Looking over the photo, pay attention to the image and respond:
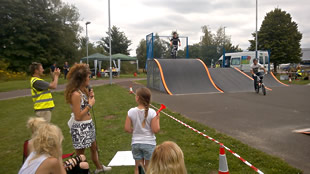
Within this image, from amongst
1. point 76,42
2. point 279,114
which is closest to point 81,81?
point 279,114

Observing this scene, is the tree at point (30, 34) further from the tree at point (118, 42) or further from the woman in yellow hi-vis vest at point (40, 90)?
the woman in yellow hi-vis vest at point (40, 90)

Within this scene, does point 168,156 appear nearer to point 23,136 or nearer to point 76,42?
point 23,136

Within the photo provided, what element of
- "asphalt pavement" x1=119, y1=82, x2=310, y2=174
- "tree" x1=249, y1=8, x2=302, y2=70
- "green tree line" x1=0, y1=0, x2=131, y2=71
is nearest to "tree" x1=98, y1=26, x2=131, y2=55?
"green tree line" x1=0, y1=0, x2=131, y2=71

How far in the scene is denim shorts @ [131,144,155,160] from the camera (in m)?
3.02

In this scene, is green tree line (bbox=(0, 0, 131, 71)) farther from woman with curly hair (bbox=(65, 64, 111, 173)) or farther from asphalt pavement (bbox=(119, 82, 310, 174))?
woman with curly hair (bbox=(65, 64, 111, 173))

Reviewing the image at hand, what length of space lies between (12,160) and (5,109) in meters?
6.72

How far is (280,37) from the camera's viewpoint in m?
34.2

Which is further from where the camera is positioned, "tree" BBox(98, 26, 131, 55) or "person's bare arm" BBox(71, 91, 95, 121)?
"tree" BBox(98, 26, 131, 55)

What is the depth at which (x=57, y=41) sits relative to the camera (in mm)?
41812

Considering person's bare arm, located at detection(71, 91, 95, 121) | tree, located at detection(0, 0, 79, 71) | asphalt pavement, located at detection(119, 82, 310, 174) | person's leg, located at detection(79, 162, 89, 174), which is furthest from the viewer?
tree, located at detection(0, 0, 79, 71)

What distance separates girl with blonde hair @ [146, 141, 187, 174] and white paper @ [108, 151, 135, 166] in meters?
2.43

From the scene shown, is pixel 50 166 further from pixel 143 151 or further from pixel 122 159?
pixel 122 159

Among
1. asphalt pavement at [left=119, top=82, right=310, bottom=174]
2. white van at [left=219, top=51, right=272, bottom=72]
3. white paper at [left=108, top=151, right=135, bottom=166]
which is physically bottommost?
white paper at [left=108, top=151, right=135, bottom=166]

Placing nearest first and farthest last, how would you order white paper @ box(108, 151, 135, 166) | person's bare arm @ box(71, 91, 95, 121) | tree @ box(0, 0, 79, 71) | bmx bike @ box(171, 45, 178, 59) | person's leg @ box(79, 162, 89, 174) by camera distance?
person's leg @ box(79, 162, 89, 174)
person's bare arm @ box(71, 91, 95, 121)
white paper @ box(108, 151, 135, 166)
bmx bike @ box(171, 45, 178, 59)
tree @ box(0, 0, 79, 71)
